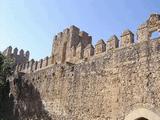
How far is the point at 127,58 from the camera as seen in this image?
8.12 metres

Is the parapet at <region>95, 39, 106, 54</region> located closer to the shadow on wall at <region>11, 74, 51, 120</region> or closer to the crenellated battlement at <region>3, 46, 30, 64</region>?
the shadow on wall at <region>11, 74, 51, 120</region>

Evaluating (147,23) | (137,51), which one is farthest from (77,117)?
(147,23)

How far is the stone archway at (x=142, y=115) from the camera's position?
6.91 metres

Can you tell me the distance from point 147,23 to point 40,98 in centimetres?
542

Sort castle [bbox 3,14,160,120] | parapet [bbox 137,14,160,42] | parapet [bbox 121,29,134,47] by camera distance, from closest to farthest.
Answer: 1. castle [bbox 3,14,160,120]
2. parapet [bbox 137,14,160,42]
3. parapet [bbox 121,29,134,47]

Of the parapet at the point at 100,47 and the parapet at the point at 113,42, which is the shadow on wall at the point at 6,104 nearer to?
the parapet at the point at 100,47

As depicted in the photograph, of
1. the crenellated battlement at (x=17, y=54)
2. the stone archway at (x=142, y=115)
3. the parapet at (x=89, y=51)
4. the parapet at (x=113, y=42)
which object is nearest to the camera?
the stone archway at (x=142, y=115)

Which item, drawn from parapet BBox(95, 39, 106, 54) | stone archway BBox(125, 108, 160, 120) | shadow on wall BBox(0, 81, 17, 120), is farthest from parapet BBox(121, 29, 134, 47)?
shadow on wall BBox(0, 81, 17, 120)

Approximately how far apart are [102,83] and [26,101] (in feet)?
15.7

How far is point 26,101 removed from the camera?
12.3 metres

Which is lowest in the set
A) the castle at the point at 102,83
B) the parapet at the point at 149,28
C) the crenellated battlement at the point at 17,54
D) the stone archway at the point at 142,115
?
the stone archway at the point at 142,115

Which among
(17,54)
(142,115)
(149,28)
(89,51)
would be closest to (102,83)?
(89,51)

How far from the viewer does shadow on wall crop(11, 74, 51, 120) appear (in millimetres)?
11222

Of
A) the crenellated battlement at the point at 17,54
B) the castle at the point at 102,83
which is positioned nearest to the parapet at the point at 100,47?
the castle at the point at 102,83
